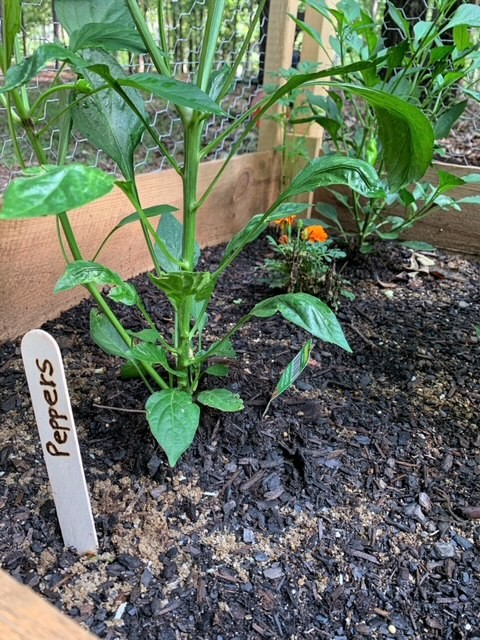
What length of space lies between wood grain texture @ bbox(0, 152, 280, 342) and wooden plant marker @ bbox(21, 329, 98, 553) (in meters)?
0.56

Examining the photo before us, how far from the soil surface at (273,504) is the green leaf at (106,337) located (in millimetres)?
145

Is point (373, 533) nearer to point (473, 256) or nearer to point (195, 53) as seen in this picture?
point (473, 256)

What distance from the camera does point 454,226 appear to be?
6.17 ft

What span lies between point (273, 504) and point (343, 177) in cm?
53

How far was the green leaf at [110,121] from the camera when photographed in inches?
32.9

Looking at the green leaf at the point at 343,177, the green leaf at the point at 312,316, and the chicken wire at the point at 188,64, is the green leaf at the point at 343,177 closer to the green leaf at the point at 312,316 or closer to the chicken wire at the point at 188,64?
the green leaf at the point at 312,316

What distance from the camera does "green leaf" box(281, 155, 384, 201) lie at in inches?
29.2

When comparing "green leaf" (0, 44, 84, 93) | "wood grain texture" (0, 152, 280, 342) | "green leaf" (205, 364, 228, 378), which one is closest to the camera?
"green leaf" (0, 44, 84, 93)

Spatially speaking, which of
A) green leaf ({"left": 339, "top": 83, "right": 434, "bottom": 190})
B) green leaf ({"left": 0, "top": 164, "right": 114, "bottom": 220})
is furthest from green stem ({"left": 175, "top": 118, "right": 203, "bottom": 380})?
green leaf ({"left": 0, "top": 164, "right": 114, "bottom": 220})

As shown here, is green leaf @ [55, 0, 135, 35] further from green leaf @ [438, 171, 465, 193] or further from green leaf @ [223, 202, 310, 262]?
green leaf @ [438, 171, 465, 193]

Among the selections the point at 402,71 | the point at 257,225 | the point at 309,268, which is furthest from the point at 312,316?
the point at 402,71

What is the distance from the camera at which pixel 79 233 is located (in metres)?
1.35

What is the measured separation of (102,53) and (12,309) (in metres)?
0.62

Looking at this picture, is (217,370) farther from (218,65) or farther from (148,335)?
(218,65)
